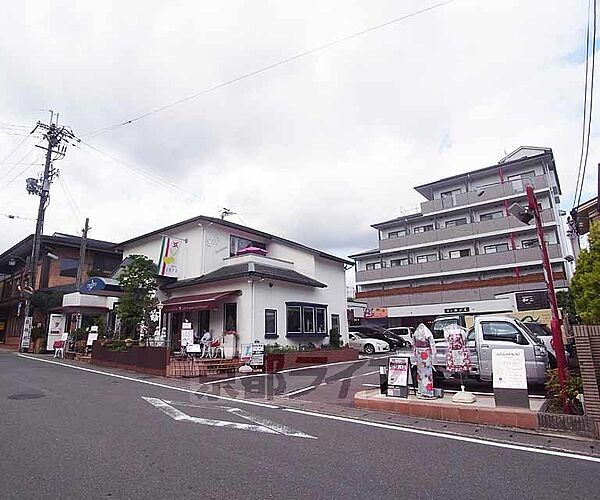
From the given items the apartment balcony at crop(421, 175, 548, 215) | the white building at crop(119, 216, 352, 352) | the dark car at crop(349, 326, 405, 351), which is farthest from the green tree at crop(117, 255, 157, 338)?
the apartment balcony at crop(421, 175, 548, 215)

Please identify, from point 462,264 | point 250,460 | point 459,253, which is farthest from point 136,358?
point 459,253

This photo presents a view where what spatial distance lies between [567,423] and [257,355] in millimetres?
10603

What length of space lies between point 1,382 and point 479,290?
32413 mm

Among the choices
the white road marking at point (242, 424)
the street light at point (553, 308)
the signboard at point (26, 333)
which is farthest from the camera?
the signboard at point (26, 333)

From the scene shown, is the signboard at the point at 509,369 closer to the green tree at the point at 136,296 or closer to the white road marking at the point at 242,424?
the white road marking at the point at 242,424

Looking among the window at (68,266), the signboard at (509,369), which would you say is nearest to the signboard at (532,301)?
the signboard at (509,369)

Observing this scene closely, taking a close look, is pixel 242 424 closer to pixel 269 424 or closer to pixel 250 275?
→ pixel 269 424

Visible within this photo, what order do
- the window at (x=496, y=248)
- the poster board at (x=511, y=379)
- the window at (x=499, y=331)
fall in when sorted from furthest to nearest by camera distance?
1. the window at (x=496, y=248)
2. the window at (x=499, y=331)
3. the poster board at (x=511, y=379)

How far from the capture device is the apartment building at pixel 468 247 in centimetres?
3272

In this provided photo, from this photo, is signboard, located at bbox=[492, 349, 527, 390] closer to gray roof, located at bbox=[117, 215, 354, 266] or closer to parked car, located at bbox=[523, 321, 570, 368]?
parked car, located at bbox=[523, 321, 570, 368]

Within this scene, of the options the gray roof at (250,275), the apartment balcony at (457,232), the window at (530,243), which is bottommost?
the gray roof at (250,275)

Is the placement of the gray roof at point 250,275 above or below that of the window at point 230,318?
above

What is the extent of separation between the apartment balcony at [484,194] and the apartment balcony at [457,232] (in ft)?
6.56

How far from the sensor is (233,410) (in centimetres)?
847
